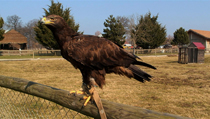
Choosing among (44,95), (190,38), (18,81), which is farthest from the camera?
(190,38)

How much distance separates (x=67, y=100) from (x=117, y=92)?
420 cm

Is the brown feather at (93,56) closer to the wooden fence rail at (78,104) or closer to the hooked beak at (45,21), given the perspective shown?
the hooked beak at (45,21)

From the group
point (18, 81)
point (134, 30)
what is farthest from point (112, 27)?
point (18, 81)

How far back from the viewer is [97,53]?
93.2 inches

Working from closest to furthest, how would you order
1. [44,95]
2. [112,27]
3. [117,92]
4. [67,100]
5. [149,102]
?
1. [67,100]
2. [44,95]
3. [149,102]
4. [117,92]
5. [112,27]

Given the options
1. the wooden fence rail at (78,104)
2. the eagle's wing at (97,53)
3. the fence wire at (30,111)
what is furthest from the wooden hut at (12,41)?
the eagle's wing at (97,53)

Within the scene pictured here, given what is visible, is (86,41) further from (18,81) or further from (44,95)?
(18,81)

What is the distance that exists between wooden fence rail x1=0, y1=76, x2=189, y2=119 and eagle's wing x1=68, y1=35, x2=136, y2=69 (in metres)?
→ 0.51

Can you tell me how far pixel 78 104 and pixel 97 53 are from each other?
31.6 inches

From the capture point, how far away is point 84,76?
8.12 feet

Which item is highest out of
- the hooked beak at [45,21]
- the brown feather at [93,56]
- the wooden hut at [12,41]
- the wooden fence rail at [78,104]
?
the wooden hut at [12,41]

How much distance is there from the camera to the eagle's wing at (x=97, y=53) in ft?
7.48

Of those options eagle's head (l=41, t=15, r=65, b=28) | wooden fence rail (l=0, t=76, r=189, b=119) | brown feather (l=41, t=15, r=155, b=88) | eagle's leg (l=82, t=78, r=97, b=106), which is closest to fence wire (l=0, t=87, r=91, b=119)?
wooden fence rail (l=0, t=76, r=189, b=119)

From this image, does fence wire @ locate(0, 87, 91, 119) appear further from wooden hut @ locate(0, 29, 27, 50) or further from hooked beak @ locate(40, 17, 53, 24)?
wooden hut @ locate(0, 29, 27, 50)
